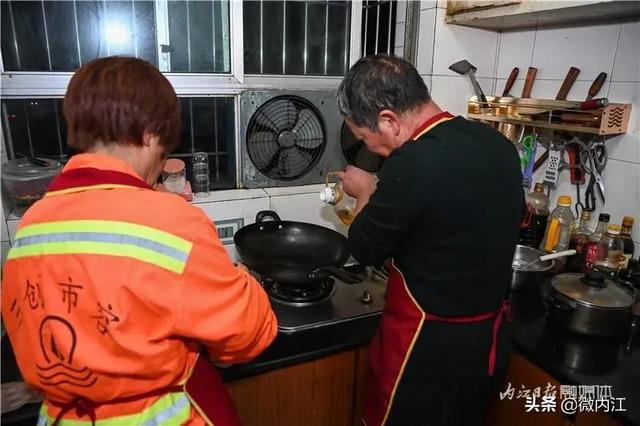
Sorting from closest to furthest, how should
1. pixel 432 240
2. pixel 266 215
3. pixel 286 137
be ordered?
pixel 432 240 → pixel 266 215 → pixel 286 137

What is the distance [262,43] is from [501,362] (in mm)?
1263

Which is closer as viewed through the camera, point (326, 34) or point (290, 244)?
point (290, 244)

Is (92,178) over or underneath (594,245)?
over

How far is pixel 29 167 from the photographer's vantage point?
1.29 m

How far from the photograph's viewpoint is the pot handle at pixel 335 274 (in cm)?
111

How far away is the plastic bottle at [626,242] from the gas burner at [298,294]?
896 mm

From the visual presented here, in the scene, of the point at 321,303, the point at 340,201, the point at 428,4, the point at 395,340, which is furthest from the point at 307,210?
the point at 428,4

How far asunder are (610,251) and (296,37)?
1.26 m

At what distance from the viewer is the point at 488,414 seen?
4.09 ft

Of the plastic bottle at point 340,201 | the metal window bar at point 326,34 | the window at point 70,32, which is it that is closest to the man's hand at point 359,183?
the plastic bottle at point 340,201

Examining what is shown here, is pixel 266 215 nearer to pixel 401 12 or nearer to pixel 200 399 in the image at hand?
pixel 200 399

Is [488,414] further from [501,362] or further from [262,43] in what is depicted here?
[262,43]

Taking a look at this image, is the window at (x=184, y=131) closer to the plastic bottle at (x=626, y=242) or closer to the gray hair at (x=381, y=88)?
the gray hair at (x=381, y=88)

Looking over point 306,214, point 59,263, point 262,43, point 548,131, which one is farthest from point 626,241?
point 59,263
